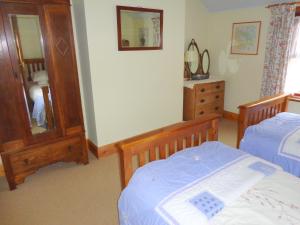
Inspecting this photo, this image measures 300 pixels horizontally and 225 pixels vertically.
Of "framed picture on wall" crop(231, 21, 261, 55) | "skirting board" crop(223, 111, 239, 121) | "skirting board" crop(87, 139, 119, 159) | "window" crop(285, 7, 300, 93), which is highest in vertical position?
"framed picture on wall" crop(231, 21, 261, 55)

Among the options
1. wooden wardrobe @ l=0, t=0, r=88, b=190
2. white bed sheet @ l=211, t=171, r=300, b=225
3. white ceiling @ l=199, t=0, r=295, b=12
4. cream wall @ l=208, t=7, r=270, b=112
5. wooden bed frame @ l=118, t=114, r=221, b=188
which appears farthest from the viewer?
cream wall @ l=208, t=7, r=270, b=112

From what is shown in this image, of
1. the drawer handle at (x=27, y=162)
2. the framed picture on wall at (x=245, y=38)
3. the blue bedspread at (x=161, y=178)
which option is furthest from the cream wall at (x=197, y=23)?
the drawer handle at (x=27, y=162)

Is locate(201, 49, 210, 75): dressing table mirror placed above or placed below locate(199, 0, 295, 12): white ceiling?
below

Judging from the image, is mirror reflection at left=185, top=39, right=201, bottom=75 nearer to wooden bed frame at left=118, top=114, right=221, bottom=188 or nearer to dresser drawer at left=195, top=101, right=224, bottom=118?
dresser drawer at left=195, top=101, right=224, bottom=118

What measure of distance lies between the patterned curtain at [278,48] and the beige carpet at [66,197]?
258 cm

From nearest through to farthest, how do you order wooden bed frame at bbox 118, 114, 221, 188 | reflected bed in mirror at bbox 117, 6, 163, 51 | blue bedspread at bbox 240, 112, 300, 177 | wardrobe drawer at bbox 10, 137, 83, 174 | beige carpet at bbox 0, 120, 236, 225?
wooden bed frame at bbox 118, 114, 221, 188 → blue bedspread at bbox 240, 112, 300, 177 → beige carpet at bbox 0, 120, 236, 225 → wardrobe drawer at bbox 10, 137, 83, 174 → reflected bed in mirror at bbox 117, 6, 163, 51

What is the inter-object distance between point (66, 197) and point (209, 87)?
110 inches

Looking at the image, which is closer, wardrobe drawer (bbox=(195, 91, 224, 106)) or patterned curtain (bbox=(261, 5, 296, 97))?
patterned curtain (bbox=(261, 5, 296, 97))

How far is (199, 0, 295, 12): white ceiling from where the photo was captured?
3.31m

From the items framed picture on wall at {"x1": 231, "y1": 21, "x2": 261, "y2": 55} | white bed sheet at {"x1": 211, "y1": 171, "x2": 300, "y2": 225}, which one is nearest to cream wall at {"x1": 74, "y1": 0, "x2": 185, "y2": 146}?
framed picture on wall at {"x1": 231, "y1": 21, "x2": 261, "y2": 55}

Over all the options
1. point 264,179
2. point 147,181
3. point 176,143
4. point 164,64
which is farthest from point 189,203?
point 164,64

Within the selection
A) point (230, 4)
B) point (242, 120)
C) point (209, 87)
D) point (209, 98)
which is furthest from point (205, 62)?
point (242, 120)

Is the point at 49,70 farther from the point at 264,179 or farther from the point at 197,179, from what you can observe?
the point at 264,179

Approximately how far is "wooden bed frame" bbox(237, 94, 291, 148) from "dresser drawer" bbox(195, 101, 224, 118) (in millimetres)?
1320
